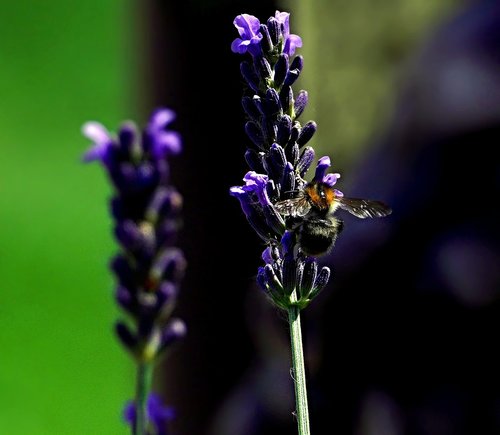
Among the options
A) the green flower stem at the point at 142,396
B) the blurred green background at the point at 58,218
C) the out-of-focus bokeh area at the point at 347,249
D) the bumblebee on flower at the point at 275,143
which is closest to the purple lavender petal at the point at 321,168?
the bumblebee on flower at the point at 275,143

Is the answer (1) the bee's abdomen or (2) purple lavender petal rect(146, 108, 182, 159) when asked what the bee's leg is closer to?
(1) the bee's abdomen

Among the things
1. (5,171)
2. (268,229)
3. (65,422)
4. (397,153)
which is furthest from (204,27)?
(5,171)

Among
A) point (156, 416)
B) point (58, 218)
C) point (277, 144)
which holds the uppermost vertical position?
point (277, 144)

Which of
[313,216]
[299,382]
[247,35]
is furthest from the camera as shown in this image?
[313,216]

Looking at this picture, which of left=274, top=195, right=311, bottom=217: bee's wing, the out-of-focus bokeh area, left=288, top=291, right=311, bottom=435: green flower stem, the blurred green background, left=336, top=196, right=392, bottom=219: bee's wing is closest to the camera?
left=288, top=291, right=311, bottom=435: green flower stem

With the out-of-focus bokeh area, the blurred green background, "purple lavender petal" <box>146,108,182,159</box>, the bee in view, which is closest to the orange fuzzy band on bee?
the bee

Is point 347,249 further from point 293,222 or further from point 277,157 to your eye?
point 277,157

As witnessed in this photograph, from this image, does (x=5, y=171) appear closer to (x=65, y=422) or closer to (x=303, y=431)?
(x=65, y=422)

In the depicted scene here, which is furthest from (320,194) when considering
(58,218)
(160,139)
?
(58,218)
